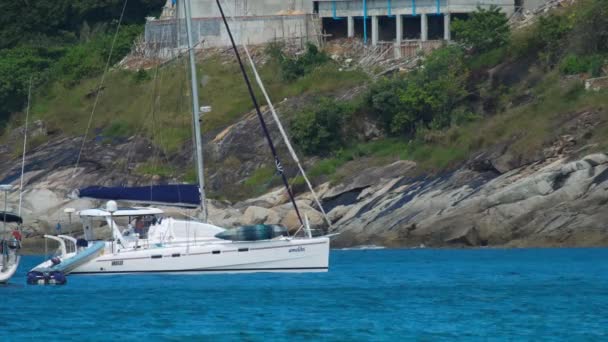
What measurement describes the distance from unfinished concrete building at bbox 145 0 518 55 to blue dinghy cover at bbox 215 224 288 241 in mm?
34774

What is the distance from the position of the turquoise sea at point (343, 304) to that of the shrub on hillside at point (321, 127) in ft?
61.3

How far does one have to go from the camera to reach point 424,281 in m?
56.5

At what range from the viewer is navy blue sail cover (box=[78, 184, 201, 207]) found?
59.2 metres

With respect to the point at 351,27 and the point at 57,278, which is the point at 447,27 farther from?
the point at 57,278

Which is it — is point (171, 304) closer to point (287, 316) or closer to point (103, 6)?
point (287, 316)

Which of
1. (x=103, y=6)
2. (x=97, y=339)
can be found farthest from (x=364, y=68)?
(x=97, y=339)

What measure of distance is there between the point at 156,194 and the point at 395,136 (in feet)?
Answer: 84.3

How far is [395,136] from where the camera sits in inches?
3285

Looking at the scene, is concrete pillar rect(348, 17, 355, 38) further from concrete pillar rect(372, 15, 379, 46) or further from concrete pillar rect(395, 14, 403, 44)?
concrete pillar rect(395, 14, 403, 44)

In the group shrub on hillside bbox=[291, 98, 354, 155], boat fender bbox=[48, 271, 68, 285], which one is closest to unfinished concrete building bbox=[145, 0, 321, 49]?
shrub on hillside bbox=[291, 98, 354, 155]

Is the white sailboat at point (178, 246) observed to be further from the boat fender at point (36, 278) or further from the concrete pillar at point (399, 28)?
the concrete pillar at point (399, 28)

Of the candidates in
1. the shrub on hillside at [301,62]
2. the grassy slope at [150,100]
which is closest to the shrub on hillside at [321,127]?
the grassy slope at [150,100]

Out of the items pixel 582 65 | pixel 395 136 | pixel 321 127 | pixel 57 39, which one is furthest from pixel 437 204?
pixel 57 39

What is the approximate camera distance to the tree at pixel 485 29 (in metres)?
84.8
